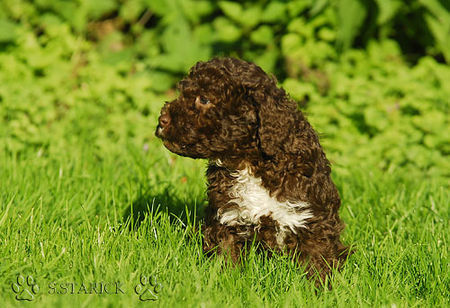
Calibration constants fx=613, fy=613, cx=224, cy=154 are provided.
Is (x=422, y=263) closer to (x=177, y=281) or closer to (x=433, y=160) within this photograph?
(x=177, y=281)

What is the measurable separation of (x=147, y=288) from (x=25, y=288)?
60cm

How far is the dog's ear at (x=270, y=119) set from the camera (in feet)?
10.9

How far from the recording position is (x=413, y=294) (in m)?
3.46

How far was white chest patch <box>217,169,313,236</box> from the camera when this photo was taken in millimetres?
3443

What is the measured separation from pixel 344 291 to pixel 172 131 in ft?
4.15

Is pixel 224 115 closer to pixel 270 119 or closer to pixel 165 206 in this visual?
pixel 270 119

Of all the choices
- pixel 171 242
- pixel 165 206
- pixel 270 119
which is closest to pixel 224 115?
pixel 270 119

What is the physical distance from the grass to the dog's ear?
64 cm

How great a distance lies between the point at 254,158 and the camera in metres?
3.47

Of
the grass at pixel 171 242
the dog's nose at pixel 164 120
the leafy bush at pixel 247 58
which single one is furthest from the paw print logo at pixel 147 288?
the leafy bush at pixel 247 58

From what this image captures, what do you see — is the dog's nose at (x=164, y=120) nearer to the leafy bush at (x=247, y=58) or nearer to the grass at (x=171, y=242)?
the grass at (x=171, y=242)

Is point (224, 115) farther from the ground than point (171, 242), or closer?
farther from the ground

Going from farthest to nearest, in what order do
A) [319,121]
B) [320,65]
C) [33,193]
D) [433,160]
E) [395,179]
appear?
1. [320,65]
2. [319,121]
3. [433,160]
4. [395,179]
5. [33,193]

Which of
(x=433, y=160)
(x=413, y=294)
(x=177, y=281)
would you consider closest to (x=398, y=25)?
(x=433, y=160)
